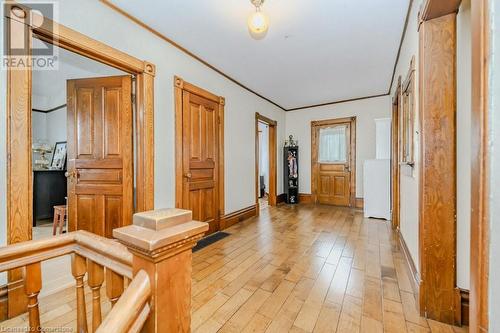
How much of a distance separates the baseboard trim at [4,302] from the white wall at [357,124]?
5.28 metres

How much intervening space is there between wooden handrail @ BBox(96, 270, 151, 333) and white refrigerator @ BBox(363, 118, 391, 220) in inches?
173

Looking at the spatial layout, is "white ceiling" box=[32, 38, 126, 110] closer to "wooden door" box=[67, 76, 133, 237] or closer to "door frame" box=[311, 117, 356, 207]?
"wooden door" box=[67, 76, 133, 237]

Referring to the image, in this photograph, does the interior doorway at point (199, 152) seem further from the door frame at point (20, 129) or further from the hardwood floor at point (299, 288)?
the door frame at point (20, 129)

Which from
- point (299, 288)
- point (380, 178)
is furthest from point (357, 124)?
point (299, 288)

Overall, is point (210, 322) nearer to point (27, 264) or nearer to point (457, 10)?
point (27, 264)

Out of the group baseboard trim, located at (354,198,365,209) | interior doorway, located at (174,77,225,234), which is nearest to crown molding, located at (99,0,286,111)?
interior doorway, located at (174,77,225,234)

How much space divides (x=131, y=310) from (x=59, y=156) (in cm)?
575

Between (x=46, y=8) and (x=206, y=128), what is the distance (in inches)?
77.4

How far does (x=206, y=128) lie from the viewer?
11.0 ft

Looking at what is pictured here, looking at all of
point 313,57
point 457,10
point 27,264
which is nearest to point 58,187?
point 27,264

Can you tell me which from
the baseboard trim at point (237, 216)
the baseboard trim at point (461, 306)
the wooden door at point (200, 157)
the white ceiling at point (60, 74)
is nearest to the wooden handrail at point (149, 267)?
the baseboard trim at point (461, 306)

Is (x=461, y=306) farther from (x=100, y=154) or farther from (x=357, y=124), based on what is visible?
(x=357, y=124)

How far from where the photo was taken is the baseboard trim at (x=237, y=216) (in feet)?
11.9

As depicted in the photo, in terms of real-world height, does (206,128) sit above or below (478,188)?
above
